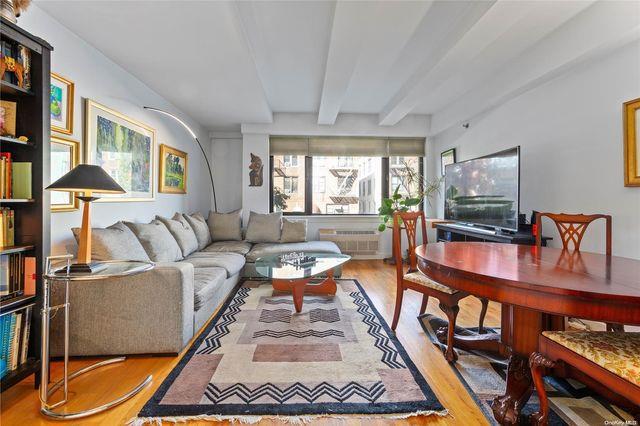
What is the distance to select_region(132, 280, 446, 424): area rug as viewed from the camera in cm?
147

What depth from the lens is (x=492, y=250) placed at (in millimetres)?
1888

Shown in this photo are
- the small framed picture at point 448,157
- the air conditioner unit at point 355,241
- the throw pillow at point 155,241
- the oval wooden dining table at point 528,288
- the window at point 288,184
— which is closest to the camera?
the oval wooden dining table at point 528,288

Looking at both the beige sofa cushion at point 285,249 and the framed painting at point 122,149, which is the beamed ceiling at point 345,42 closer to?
the framed painting at point 122,149

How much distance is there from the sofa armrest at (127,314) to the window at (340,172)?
3525mm

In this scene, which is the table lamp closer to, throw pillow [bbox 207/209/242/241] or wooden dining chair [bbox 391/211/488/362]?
wooden dining chair [bbox 391/211/488/362]

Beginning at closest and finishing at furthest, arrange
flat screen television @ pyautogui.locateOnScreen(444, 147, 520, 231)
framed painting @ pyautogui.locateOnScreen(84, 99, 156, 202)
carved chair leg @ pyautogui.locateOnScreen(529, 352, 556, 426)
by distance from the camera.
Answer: carved chair leg @ pyautogui.locateOnScreen(529, 352, 556, 426) < framed painting @ pyautogui.locateOnScreen(84, 99, 156, 202) < flat screen television @ pyautogui.locateOnScreen(444, 147, 520, 231)

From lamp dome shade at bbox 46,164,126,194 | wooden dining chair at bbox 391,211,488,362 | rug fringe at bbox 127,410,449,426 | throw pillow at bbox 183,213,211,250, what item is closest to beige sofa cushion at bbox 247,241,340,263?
throw pillow at bbox 183,213,211,250

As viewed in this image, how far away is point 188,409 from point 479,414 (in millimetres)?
1464

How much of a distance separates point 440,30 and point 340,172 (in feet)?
10.6

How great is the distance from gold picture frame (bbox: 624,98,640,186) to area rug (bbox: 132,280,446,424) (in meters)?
2.12

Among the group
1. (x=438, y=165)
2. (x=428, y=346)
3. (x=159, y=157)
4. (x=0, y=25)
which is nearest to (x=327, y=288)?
(x=428, y=346)

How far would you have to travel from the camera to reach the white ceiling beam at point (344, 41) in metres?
2.03

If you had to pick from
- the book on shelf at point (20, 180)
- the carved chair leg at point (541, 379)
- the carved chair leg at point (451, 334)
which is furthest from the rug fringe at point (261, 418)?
the book on shelf at point (20, 180)

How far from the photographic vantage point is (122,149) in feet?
9.52
